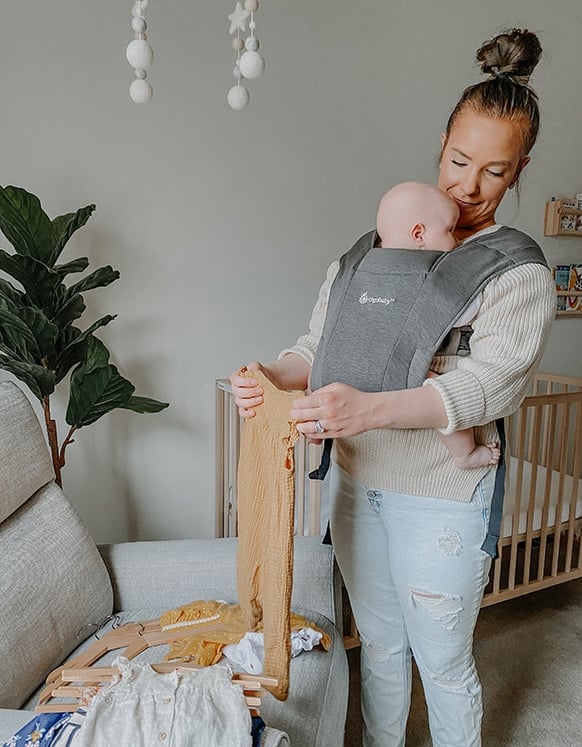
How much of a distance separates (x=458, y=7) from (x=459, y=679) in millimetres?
2396

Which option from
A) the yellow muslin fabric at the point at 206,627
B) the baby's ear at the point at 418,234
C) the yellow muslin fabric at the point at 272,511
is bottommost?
the yellow muslin fabric at the point at 206,627

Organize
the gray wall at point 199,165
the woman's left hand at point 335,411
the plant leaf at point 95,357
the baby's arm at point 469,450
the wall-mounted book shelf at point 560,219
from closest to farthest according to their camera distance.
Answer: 1. the woman's left hand at point 335,411
2. the baby's arm at point 469,450
3. the plant leaf at point 95,357
4. the gray wall at point 199,165
5. the wall-mounted book shelf at point 560,219

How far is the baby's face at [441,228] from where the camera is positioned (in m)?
1.09

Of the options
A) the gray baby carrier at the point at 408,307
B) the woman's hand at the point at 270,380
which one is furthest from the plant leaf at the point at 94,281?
the gray baby carrier at the point at 408,307

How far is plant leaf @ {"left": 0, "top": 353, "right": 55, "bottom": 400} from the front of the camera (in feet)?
5.32

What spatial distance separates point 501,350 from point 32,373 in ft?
3.80

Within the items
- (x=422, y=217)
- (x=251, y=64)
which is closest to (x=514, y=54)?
(x=422, y=217)

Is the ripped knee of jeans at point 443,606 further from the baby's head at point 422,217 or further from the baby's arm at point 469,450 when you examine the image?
the baby's head at point 422,217

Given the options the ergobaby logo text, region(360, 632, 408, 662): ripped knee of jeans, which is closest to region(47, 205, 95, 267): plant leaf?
the ergobaby logo text

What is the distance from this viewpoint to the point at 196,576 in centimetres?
158

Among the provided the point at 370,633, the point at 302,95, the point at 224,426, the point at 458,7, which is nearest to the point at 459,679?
the point at 370,633

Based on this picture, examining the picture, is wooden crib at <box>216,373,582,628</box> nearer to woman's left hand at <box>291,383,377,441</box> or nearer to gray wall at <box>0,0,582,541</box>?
gray wall at <box>0,0,582,541</box>

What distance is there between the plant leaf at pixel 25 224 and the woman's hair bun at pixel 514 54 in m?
1.12

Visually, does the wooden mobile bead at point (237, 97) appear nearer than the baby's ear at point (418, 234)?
No
